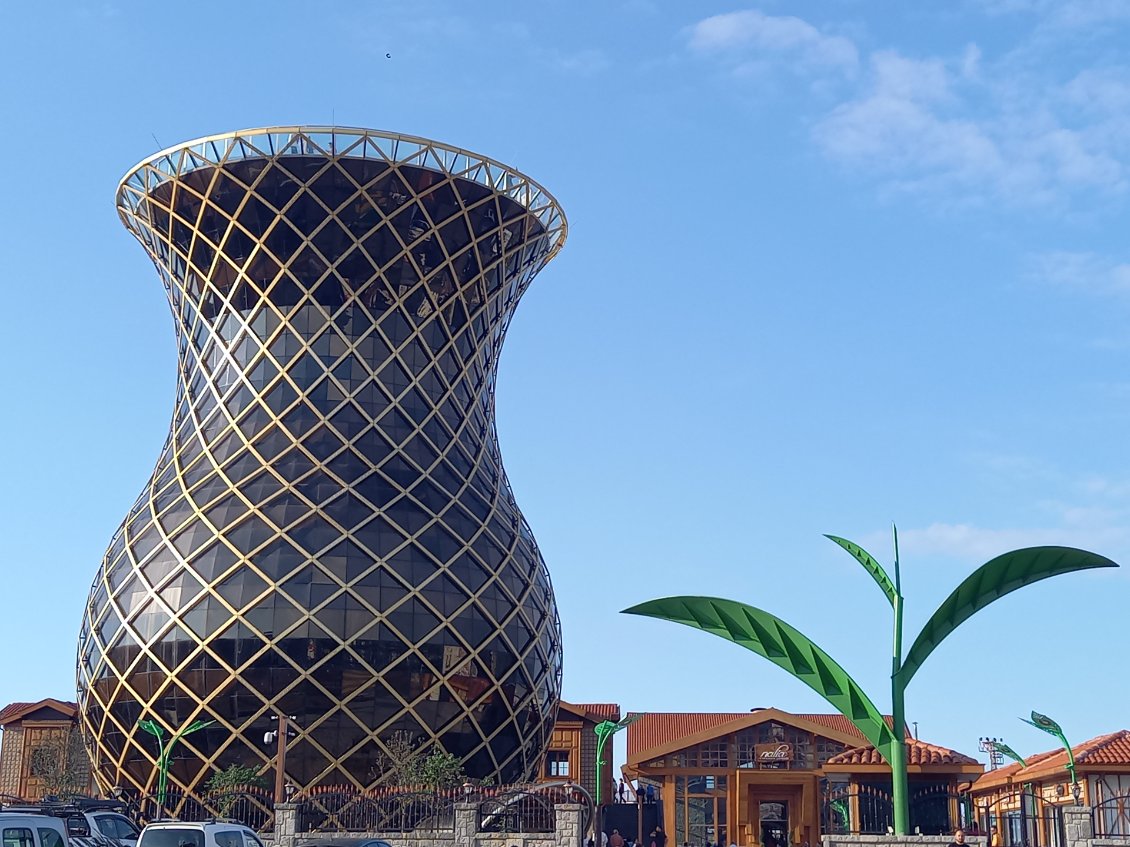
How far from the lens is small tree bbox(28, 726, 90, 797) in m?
43.6

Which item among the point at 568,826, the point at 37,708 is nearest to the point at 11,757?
the point at 37,708

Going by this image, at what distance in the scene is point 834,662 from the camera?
20953mm

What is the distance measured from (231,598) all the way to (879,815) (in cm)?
1934

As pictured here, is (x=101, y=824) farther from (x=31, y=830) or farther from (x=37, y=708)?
(x=37, y=708)

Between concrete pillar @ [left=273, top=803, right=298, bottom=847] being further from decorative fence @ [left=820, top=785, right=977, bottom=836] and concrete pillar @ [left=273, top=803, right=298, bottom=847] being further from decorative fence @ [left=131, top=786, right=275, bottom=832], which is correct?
decorative fence @ [left=820, top=785, right=977, bottom=836]

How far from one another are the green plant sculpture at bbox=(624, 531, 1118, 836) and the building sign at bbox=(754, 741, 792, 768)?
26.1 metres

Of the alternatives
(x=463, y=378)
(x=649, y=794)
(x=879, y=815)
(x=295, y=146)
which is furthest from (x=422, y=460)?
(x=649, y=794)

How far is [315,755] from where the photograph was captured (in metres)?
39.5

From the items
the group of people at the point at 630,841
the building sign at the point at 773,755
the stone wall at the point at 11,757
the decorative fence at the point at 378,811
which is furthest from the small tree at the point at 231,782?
the stone wall at the point at 11,757

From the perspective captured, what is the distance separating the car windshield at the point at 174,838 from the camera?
18.5 meters

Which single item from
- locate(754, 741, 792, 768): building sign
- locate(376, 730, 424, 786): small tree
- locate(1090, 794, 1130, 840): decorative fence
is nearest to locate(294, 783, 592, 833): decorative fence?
locate(376, 730, 424, 786): small tree

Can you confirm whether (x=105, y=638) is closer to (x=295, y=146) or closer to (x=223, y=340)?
(x=223, y=340)

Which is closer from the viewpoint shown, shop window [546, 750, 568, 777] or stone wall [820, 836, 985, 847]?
stone wall [820, 836, 985, 847]

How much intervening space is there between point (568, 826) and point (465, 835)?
120 inches
